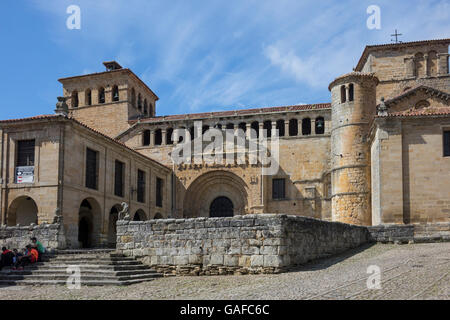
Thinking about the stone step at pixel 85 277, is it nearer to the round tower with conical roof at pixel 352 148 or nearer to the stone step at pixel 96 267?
the stone step at pixel 96 267

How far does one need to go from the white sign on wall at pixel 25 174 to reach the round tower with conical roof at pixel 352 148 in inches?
655

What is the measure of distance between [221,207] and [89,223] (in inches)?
442

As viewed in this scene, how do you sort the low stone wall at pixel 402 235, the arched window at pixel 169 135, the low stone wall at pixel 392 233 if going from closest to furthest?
the low stone wall at pixel 402 235, the low stone wall at pixel 392 233, the arched window at pixel 169 135

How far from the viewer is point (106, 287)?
13102 millimetres

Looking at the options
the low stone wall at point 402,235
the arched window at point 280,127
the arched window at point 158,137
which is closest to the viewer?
the low stone wall at point 402,235

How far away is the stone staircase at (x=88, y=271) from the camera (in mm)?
13828

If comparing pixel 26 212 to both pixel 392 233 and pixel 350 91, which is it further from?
pixel 350 91

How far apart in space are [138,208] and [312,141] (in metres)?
12.1

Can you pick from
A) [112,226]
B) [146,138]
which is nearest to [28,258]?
[112,226]

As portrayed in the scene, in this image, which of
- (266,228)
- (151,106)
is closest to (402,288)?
(266,228)

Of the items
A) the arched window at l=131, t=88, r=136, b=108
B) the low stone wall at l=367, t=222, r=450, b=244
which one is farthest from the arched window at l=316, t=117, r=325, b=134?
the arched window at l=131, t=88, r=136, b=108

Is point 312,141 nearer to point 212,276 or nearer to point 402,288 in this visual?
point 212,276

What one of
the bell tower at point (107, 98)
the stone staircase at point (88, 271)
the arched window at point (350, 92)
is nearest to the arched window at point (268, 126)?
the arched window at point (350, 92)

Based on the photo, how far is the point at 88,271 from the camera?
1431 centimetres
